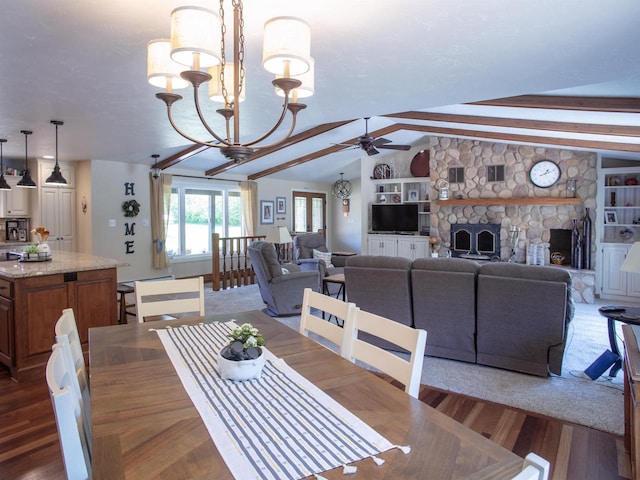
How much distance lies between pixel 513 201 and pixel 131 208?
22.3ft

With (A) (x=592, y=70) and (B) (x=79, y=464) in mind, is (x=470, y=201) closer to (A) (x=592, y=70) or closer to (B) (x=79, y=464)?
(A) (x=592, y=70)

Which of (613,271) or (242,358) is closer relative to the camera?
(242,358)

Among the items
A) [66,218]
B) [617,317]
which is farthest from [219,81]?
[66,218]

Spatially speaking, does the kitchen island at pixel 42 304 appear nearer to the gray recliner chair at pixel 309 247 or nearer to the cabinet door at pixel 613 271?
the gray recliner chair at pixel 309 247

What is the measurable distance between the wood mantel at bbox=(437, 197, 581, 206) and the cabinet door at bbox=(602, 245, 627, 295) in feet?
2.98

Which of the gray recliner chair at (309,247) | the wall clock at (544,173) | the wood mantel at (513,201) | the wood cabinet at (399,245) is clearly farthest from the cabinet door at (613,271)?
the gray recliner chair at (309,247)

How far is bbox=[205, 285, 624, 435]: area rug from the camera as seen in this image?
8.77ft

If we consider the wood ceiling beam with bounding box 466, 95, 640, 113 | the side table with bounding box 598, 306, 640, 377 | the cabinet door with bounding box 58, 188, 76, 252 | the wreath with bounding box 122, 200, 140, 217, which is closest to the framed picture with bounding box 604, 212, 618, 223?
the wood ceiling beam with bounding box 466, 95, 640, 113

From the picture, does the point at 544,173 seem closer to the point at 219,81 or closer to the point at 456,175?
the point at 456,175

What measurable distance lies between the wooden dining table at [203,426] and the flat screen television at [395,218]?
733cm

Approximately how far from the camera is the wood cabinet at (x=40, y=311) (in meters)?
3.24

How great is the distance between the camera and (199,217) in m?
8.68

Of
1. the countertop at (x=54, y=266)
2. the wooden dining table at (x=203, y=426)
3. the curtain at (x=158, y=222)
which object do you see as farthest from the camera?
the curtain at (x=158, y=222)

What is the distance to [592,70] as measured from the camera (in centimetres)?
241
